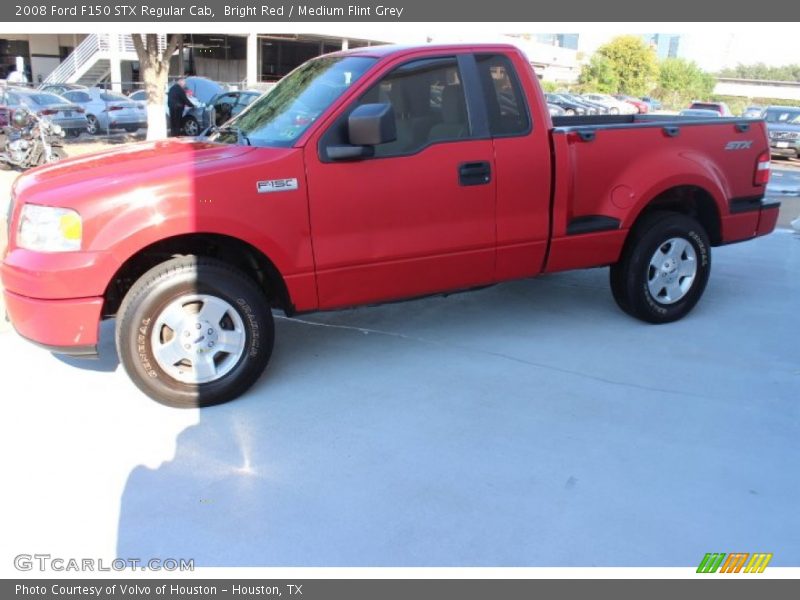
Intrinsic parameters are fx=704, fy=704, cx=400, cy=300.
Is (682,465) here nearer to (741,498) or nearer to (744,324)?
(741,498)

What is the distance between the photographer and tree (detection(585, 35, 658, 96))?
64.8 metres

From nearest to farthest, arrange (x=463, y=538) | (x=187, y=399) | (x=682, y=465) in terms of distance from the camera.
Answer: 1. (x=463, y=538)
2. (x=682, y=465)
3. (x=187, y=399)

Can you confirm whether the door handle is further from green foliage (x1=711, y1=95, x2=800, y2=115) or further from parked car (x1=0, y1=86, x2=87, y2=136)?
green foliage (x1=711, y1=95, x2=800, y2=115)

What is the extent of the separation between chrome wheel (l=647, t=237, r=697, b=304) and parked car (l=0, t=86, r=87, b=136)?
16.6 metres

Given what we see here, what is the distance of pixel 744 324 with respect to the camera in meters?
5.54

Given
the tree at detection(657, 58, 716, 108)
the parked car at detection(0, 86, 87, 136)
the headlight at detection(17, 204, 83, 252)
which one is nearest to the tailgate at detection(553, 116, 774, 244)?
the headlight at detection(17, 204, 83, 252)

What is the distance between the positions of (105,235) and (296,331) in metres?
1.87

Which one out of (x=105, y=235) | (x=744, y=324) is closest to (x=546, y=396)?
(x=744, y=324)

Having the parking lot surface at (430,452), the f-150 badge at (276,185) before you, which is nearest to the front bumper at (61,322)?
the parking lot surface at (430,452)

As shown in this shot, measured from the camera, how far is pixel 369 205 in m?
4.13

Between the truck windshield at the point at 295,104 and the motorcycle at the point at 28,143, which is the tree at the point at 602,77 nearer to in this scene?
the motorcycle at the point at 28,143

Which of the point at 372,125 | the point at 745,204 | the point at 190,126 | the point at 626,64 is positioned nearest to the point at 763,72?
the point at 626,64

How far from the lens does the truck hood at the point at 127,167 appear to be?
374 centimetres

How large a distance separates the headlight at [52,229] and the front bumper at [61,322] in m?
0.28
